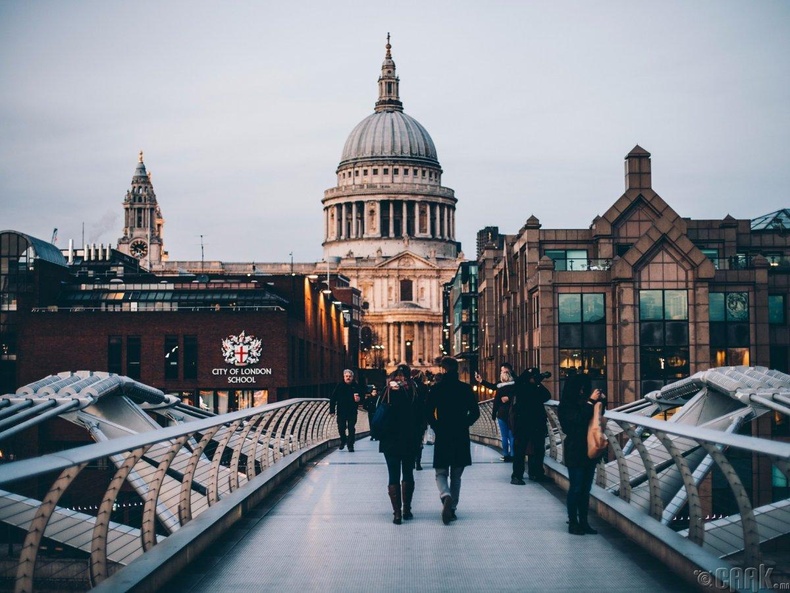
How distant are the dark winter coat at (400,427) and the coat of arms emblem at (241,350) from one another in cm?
5248

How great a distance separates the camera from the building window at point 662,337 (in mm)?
52531

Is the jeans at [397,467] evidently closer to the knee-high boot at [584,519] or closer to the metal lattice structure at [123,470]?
the metal lattice structure at [123,470]

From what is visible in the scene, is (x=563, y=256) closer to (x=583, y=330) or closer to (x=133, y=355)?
(x=583, y=330)

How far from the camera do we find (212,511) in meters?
13.0

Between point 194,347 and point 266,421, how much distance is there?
5100 centimetres

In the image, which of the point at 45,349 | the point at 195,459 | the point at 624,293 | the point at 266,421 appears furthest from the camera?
the point at 45,349

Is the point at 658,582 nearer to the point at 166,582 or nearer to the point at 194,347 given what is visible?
the point at 166,582

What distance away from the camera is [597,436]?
12.6m

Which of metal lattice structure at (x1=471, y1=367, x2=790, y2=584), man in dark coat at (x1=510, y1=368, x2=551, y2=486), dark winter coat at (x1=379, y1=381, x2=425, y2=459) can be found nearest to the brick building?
metal lattice structure at (x1=471, y1=367, x2=790, y2=584)

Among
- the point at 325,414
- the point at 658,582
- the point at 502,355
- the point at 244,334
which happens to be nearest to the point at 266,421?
the point at 658,582

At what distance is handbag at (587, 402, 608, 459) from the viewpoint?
12.5 m

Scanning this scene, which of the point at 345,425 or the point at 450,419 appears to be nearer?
the point at 450,419

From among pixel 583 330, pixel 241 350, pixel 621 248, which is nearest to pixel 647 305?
pixel 583 330

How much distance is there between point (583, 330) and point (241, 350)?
2209 centimetres
